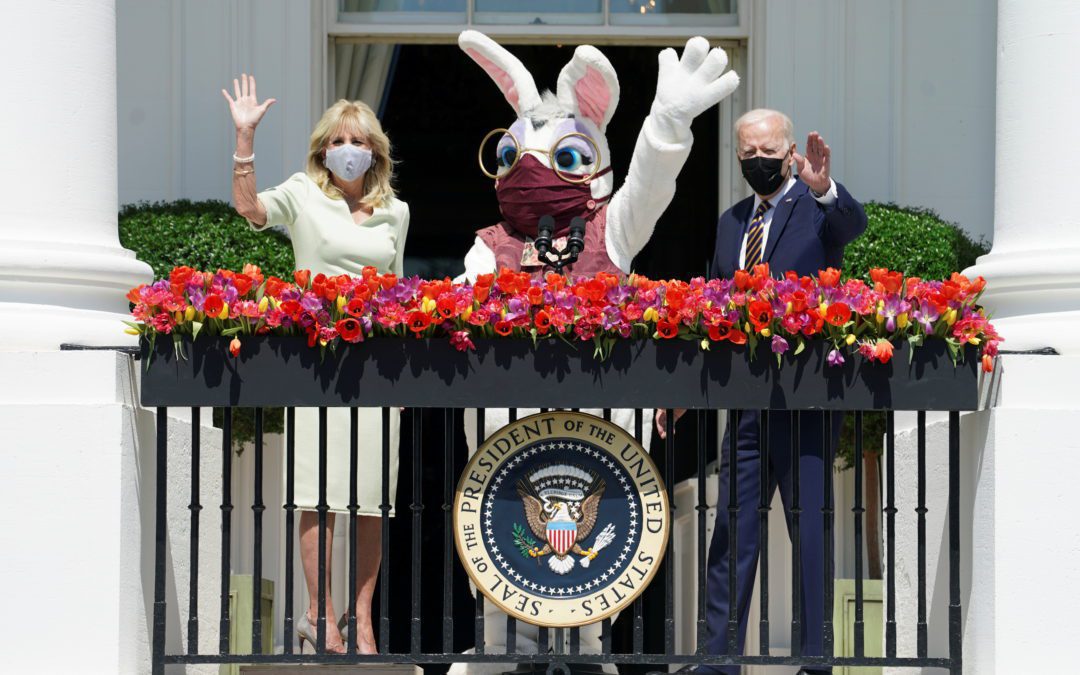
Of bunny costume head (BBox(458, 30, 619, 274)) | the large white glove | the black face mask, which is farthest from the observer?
bunny costume head (BBox(458, 30, 619, 274))

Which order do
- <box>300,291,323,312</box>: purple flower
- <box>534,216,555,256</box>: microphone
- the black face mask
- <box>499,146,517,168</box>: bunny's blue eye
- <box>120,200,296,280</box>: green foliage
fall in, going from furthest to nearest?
1. <box>120,200,296,280</box>: green foliage
2. <box>499,146,517,168</box>: bunny's blue eye
3. <box>534,216,555,256</box>: microphone
4. the black face mask
5. <box>300,291,323,312</box>: purple flower

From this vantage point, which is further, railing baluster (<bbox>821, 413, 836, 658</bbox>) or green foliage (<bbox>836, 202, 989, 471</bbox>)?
green foliage (<bbox>836, 202, 989, 471</bbox>)

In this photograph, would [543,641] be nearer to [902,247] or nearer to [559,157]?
[559,157]

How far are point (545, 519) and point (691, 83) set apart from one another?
1.38 meters

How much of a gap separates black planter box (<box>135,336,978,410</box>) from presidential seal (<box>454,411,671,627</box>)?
19 centimetres

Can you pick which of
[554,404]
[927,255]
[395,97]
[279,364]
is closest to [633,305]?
[554,404]

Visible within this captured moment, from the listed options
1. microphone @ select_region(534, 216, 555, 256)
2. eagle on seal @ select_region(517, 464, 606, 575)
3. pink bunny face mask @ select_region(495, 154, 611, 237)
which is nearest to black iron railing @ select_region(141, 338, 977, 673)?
eagle on seal @ select_region(517, 464, 606, 575)

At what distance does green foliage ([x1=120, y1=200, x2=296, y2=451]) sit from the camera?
23.7ft

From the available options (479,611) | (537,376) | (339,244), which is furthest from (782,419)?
(339,244)

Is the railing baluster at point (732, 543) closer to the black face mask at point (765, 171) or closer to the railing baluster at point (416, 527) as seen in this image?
the black face mask at point (765, 171)

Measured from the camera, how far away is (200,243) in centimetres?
725

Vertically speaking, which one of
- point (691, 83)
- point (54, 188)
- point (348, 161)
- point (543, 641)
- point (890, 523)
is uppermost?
point (691, 83)

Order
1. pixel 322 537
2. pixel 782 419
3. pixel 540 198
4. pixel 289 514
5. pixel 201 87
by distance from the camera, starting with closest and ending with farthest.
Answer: pixel 289 514 < pixel 322 537 < pixel 782 419 < pixel 540 198 < pixel 201 87

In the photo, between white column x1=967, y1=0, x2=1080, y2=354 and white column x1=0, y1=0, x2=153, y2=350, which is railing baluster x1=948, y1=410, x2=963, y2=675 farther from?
white column x1=0, y1=0, x2=153, y2=350
